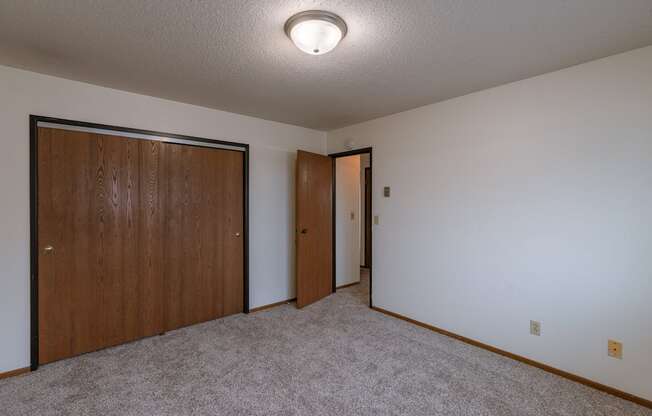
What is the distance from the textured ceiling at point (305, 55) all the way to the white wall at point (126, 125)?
18cm

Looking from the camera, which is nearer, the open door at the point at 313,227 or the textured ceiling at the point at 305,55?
the textured ceiling at the point at 305,55

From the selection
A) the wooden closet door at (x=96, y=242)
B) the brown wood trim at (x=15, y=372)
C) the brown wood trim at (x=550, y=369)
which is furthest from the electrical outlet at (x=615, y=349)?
the brown wood trim at (x=15, y=372)

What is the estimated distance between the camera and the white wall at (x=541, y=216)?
201 centimetres

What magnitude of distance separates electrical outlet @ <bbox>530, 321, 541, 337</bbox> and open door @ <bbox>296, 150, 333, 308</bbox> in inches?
92.1

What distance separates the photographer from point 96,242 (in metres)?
2.62

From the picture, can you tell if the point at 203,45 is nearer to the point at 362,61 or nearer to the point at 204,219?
the point at 362,61

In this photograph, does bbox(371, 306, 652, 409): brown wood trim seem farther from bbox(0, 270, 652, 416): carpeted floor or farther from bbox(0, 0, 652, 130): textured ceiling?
bbox(0, 0, 652, 130): textured ceiling

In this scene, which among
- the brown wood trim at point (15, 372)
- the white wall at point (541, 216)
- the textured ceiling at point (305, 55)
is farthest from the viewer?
the brown wood trim at point (15, 372)

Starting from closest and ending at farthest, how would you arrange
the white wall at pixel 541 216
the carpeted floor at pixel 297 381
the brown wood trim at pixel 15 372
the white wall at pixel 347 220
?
the carpeted floor at pixel 297 381
the white wall at pixel 541 216
the brown wood trim at pixel 15 372
the white wall at pixel 347 220

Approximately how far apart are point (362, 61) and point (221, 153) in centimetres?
189

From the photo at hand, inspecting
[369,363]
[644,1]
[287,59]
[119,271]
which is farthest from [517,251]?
[119,271]

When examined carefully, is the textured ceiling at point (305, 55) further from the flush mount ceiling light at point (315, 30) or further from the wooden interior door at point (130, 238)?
the wooden interior door at point (130, 238)

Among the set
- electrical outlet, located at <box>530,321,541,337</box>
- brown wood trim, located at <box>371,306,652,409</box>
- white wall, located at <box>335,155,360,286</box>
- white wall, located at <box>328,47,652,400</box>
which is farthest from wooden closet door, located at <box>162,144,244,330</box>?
electrical outlet, located at <box>530,321,541,337</box>

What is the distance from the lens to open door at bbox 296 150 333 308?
3686 millimetres
